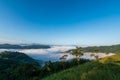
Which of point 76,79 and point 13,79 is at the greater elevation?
point 76,79

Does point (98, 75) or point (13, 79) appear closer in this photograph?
point (98, 75)

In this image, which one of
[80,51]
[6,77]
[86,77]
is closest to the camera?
[86,77]

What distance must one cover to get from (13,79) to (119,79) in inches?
4989

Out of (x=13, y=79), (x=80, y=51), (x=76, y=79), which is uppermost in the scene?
(x=80, y=51)

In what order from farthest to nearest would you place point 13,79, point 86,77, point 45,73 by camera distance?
point 13,79
point 45,73
point 86,77

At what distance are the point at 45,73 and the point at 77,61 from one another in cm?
3354

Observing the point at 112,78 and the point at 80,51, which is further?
the point at 80,51

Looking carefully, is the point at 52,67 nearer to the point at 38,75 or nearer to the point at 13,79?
the point at 38,75

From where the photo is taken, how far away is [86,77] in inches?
2279

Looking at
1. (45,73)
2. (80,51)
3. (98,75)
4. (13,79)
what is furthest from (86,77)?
(80,51)

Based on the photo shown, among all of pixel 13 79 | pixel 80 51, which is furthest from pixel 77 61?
pixel 13 79

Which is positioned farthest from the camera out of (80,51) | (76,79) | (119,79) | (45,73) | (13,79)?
(80,51)

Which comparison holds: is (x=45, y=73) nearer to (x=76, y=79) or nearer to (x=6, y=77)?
(x=6, y=77)

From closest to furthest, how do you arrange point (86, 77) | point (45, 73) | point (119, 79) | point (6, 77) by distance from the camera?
1. point (119, 79)
2. point (86, 77)
3. point (45, 73)
4. point (6, 77)
